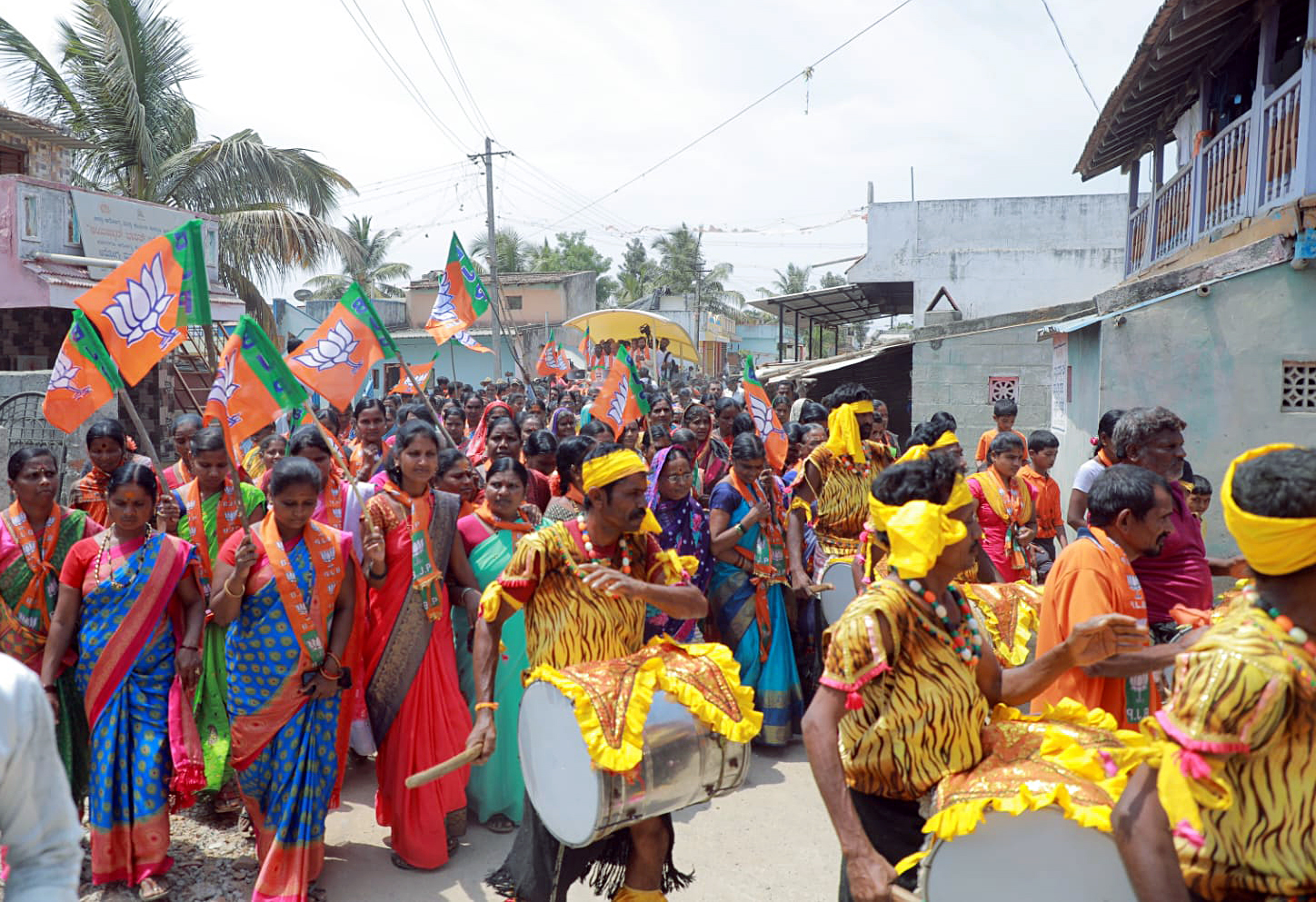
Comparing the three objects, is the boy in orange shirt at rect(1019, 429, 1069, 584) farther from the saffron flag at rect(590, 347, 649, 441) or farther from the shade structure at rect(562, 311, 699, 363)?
the shade structure at rect(562, 311, 699, 363)

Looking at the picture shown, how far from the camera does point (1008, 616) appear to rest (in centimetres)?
471

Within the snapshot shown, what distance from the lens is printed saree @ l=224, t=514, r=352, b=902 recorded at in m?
3.89

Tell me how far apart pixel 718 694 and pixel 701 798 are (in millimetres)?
331

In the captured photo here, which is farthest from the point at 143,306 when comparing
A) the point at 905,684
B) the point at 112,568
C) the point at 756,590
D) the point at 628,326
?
the point at 628,326

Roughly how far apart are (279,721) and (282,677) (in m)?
0.18

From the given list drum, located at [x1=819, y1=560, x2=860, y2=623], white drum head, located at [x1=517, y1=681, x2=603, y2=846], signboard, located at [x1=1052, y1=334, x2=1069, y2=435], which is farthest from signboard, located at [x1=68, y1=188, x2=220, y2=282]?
white drum head, located at [x1=517, y1=681, x2=603, y2=846]

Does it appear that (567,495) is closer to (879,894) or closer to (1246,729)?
(879,894)

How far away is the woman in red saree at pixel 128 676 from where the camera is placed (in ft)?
13.0

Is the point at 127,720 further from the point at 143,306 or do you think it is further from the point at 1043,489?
the point at 1043,489

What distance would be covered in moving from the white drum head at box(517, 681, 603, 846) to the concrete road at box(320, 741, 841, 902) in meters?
1.17

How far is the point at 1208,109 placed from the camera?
1116 cm

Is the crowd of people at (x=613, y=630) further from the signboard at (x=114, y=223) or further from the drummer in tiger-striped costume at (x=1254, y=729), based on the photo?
the signboard at (x=114, y=223)

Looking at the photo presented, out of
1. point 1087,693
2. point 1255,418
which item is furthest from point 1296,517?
point 1255,418

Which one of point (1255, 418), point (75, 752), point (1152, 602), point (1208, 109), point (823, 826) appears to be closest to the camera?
point (1152, 602)
